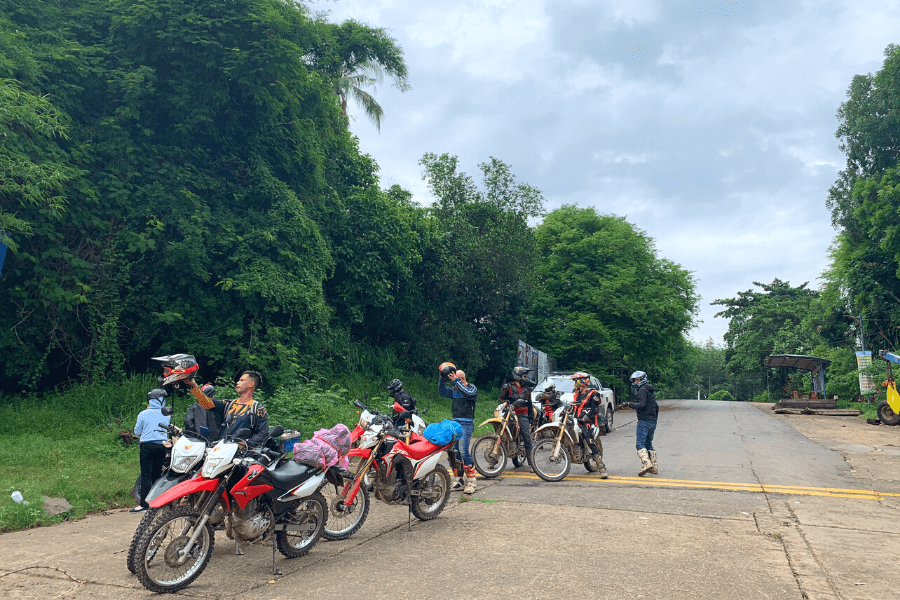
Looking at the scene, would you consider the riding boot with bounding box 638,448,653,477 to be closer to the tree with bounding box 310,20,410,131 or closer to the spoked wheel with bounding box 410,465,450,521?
the spoked wheel with bounding box 410,465,450,521

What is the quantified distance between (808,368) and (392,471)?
36.4m

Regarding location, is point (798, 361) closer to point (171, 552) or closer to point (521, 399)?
point (521, 399)

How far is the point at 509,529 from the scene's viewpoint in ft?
23.1

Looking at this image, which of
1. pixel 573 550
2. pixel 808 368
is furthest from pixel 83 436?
pixel 808 368

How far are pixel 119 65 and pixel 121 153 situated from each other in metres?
2.18

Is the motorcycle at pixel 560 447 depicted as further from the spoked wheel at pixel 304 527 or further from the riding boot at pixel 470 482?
the spoked wheel at pixel 304 527

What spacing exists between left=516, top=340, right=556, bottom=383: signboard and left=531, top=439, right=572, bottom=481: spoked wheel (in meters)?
14.0

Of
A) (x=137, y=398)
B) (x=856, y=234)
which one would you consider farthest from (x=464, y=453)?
(x=856, y=234)

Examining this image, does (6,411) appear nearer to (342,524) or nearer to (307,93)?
(342,524)

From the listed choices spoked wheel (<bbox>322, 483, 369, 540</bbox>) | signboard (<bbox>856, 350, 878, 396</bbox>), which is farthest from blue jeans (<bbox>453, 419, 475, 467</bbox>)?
signboard (<bbox>856, 350, 878, 396</bbox>)

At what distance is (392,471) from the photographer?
23.1 ft

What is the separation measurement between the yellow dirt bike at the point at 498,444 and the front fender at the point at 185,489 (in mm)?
5813

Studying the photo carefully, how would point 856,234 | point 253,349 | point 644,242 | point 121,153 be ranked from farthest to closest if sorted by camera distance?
point 644,242, point 856,234, point 253,349, point 121,153

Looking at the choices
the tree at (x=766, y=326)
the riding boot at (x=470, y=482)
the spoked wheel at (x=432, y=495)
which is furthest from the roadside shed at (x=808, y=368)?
the spoked wheel at (x=432, y=495)
